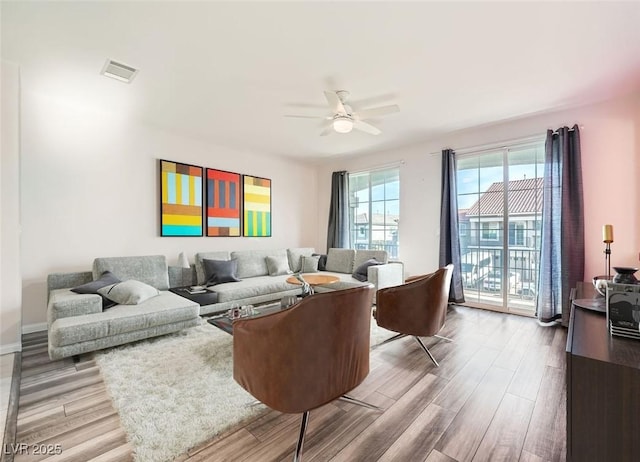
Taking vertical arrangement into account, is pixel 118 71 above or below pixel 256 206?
above

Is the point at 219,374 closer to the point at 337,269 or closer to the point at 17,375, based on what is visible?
the point at 17,375

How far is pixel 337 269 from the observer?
527 centimetres

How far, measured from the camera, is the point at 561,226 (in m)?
3.54

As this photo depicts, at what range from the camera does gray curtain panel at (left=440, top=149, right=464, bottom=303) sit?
439 cm

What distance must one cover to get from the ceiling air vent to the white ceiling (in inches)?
2.9

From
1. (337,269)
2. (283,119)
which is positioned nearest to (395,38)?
(283,119)

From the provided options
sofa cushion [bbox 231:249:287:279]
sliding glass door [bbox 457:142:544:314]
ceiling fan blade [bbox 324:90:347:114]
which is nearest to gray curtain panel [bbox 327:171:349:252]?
sofa cushion [bbox 231:249:287:279]

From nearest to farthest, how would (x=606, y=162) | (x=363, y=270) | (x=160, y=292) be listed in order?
1. (x=606, y=162)
2. (x=160, y=292)
3. (x=363, y=270)

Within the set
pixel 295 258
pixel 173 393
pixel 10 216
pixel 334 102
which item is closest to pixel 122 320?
pixel 173 393

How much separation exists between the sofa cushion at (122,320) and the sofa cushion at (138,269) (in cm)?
53

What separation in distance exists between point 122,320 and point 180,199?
2239 millimetres

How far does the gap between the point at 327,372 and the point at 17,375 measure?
2.66 meters

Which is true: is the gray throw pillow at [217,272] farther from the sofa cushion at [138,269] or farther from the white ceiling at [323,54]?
the white ceiling at [323,54]

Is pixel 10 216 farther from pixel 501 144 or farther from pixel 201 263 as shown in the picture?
pixel 501 144
